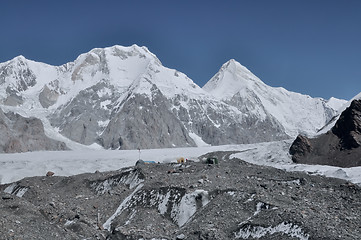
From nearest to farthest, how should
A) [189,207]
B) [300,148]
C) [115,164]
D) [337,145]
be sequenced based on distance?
[189,207]
[337,145]
[115,164]
[300,148]

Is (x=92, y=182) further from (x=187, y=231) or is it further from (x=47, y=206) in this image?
(x=187, y=231)

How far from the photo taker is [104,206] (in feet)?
94.0

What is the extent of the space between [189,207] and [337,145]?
3660 centimetres

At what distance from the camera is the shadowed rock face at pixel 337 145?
171ft

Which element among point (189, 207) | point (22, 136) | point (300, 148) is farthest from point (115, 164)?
point (22, 136)

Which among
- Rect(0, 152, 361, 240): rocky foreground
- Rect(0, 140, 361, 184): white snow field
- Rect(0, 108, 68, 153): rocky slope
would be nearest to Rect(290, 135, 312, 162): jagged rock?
Rect(0, 140, 361, 184): white snow field

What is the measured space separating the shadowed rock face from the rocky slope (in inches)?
4326

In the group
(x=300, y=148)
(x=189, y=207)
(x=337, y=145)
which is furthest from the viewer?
(x=300, y=148)

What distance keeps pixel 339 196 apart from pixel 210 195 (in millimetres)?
7507

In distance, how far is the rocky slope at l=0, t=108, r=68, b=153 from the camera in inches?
5669

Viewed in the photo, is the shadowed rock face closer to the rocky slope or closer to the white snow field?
the white snow field

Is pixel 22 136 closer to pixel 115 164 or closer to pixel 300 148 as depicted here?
pixel 115 164

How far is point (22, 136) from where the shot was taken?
511ft

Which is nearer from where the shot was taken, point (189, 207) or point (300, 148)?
point (189, 207)
